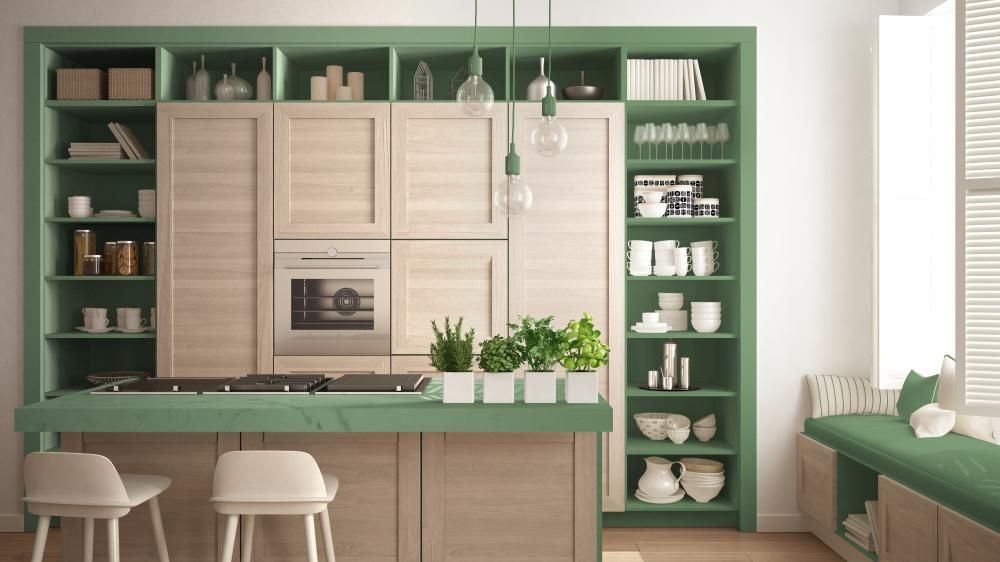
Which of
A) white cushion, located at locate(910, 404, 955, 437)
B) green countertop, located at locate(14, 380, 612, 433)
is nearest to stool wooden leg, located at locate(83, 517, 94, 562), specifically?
green countertop, located at locate(14, 380, 612, 433)


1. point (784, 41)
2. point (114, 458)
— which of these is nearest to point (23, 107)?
point (114, 458)

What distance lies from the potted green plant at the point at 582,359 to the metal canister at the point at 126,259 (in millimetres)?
2782

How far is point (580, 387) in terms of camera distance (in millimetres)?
2646

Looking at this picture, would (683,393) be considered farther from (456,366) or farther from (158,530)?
(158,530)

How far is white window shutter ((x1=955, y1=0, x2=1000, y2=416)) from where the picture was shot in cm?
286

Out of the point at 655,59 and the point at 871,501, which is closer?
the point at 871,501

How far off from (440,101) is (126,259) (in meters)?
2.00

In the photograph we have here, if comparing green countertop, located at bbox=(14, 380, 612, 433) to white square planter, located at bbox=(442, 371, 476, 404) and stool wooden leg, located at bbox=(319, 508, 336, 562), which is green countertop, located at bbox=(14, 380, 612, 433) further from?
stool wooden leg, located at bbox=(319, 508, 336, 562)

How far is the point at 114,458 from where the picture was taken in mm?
2738

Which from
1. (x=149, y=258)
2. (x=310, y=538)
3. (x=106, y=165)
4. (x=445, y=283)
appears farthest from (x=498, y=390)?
(x=106, y=165)

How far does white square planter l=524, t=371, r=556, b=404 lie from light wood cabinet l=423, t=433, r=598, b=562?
0.16 metres

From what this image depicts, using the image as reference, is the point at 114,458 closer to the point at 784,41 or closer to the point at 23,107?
the point at 23,107

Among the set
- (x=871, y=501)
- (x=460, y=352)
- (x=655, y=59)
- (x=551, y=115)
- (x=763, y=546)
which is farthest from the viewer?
(x=655, y=59)

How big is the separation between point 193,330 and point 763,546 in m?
3.29
